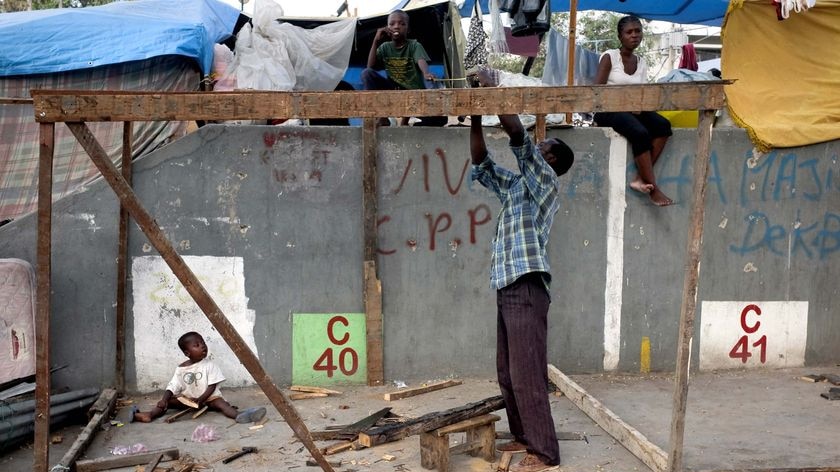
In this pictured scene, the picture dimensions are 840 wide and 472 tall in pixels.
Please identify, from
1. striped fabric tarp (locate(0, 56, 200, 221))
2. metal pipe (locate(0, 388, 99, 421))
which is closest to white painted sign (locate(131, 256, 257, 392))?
metal pipe (locate(0, 388, 99, 421))

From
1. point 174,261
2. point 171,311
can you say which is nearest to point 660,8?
point 171,311

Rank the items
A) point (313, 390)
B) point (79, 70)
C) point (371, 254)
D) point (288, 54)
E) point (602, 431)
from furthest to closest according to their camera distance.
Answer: point (288, 54)
point (79, 70)
point (371, 254)
point (313, 390)
point (602, 431)

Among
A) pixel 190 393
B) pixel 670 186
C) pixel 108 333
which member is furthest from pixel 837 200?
pixel 108 333

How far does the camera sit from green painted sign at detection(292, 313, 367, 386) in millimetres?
6559

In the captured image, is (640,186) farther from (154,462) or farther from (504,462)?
(154,462)

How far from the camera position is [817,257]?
22.9ft

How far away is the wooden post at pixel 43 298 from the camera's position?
3.83 m

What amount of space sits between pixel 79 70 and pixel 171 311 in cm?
263

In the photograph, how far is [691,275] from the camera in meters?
4.26

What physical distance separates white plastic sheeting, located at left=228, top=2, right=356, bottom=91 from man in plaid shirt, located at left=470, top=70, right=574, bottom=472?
355cm

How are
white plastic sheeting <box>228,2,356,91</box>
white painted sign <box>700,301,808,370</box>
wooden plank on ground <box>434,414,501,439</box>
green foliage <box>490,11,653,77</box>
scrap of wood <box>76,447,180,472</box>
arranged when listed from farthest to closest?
green foliage <box>490,11,653,77</box>, white plastic sheeting <box>228,2,356,91</box>, white painted sign <box>700,301,808,370</box>, scrap of wood <box>76,447,180,472</box>, wooden plank on ground <box>434,414,501,439</box>

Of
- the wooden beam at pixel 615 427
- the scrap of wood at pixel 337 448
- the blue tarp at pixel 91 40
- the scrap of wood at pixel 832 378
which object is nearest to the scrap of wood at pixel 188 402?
the scrap of wood at pixel 337 448

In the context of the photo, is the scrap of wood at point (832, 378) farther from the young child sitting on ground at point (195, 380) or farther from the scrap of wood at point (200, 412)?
the scrap of wood at point (200, 412)

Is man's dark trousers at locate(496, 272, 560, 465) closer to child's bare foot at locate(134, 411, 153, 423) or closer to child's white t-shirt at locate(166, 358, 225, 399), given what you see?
child's white t-shirt at locate(166, 358, 225, 399)
